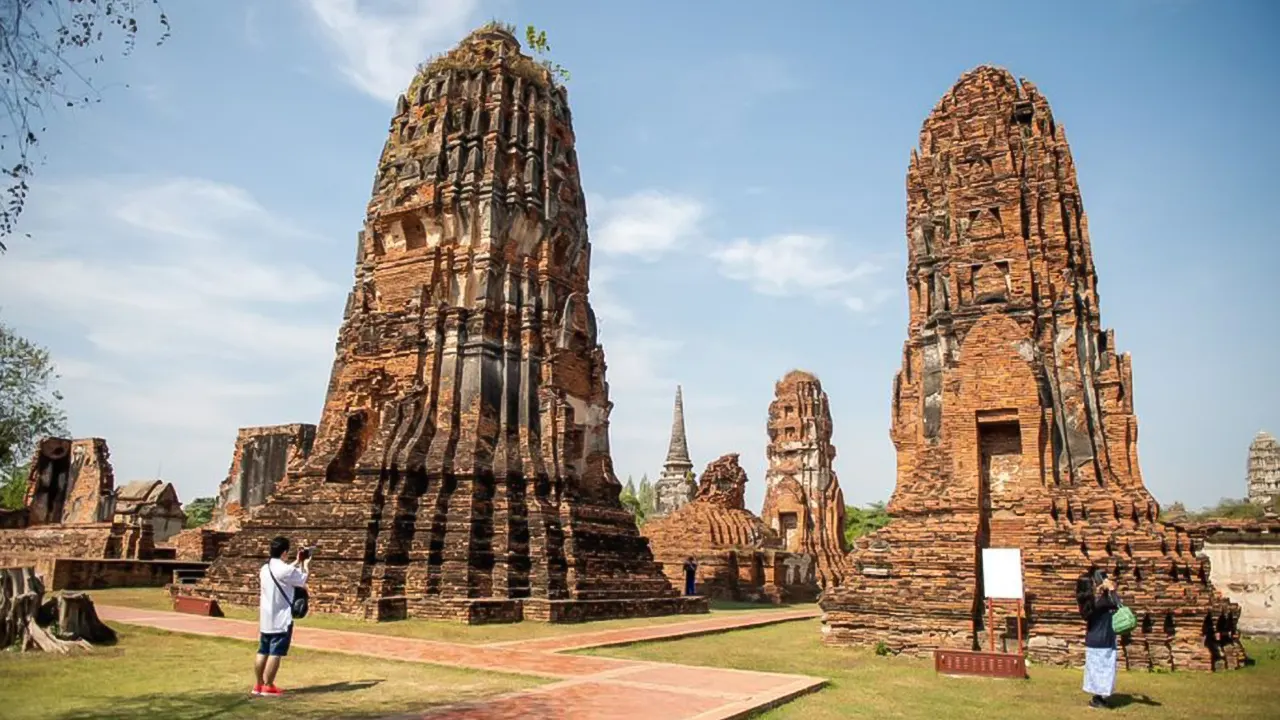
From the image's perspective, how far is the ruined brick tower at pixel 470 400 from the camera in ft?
54.2

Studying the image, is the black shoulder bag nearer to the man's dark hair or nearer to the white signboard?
the man's dark hair

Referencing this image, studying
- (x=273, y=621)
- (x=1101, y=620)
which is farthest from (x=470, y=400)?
(x=1101, y=620)

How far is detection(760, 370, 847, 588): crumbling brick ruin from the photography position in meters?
38.8

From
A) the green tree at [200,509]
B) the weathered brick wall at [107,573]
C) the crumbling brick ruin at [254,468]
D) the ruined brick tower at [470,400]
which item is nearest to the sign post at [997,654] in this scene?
the ruined brick tower at [470,400]

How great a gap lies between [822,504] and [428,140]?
25.6 meters

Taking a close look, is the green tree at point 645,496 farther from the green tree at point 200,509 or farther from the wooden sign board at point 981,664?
the wooden sign board at point 981,664

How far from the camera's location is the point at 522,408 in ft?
63.4

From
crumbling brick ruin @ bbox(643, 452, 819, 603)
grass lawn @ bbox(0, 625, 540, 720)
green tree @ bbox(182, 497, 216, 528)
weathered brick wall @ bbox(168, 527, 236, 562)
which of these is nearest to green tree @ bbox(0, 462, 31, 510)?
green tree @ bbox(182, 497, 216, 528)

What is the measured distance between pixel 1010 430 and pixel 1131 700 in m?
5.05

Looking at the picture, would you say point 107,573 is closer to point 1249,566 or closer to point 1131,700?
point 1131,700

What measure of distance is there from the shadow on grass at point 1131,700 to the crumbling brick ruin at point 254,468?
26.4 meters

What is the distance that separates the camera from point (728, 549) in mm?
28812

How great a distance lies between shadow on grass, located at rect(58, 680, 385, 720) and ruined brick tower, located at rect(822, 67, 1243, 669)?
25.9 ft

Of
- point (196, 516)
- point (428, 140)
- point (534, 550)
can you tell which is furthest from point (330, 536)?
point (196, 516)
